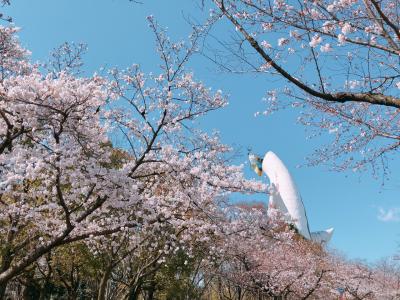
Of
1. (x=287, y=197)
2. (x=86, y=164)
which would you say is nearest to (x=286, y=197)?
(x=287, y=197)

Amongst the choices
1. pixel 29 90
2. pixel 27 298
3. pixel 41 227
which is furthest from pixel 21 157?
pixel 27 298

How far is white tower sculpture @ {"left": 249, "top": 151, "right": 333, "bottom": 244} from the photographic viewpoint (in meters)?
55.0

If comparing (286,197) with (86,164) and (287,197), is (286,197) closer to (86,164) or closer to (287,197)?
(287,197)

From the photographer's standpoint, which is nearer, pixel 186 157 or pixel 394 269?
pixel 186 157

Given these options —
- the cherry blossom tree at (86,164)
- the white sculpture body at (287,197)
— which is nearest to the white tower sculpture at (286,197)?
the white sculpture body at (287,197)

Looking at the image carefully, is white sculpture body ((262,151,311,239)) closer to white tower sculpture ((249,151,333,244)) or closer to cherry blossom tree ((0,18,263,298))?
white tower sculpture ((249,151,333,244))

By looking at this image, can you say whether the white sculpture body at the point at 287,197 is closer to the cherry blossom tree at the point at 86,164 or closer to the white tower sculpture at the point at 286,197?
the white tower sculpture at the point at 286,197

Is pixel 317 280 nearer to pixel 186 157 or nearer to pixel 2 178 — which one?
pixel 186 157

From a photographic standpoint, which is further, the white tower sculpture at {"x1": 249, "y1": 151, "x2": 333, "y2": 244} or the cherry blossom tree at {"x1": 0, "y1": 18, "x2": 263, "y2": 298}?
the white tower sculpture at {"x1": 249, "y1": 151, "x2": 333, "y2": 244}

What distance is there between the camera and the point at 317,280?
1875cm

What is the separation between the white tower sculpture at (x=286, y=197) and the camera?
55.0 meters

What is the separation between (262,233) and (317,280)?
8.78 meters

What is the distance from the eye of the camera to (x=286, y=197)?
56.2 m

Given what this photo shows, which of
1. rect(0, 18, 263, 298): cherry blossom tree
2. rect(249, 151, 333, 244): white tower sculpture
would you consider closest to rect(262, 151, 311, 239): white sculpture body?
rect(249, 151, 333, 244): white tower sculpture
